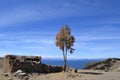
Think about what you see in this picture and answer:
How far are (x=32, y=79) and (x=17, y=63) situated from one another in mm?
5334

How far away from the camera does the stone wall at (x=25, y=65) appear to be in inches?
2021

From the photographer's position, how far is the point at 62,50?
57312 millimetres

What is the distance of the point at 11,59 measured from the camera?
170 feet

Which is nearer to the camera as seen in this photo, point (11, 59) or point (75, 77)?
point (75, 77)

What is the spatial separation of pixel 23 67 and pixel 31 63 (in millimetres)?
1589

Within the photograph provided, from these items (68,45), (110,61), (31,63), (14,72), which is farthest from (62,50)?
(110,61)

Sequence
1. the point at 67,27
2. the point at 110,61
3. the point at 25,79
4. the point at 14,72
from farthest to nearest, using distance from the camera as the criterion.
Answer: the point at 110,61
the point at 67,27
the point at 14,72
the point at 25,79

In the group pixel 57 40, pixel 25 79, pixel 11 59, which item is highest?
pixel 57 40

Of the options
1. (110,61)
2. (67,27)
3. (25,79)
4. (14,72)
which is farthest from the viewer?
(110,61)

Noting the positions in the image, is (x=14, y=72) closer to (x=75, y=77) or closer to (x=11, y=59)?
(x=11, y=59)

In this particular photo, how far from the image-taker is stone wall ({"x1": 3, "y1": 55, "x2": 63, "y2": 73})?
51.3 metres

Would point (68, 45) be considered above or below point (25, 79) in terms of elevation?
above

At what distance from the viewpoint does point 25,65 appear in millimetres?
52375

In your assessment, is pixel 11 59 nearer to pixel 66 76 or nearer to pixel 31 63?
pixel 31 63
